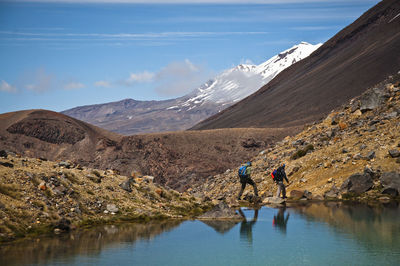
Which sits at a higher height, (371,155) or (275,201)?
(371,155)

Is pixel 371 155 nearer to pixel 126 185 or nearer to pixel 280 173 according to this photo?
pixel 280 173

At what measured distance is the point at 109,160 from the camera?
8169 cm

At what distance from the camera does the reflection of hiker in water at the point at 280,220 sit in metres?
20.2

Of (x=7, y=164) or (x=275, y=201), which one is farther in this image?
(x=275, y=201)

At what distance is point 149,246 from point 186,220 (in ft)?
16.7

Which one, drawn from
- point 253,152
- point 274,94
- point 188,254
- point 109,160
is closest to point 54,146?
point 109,160

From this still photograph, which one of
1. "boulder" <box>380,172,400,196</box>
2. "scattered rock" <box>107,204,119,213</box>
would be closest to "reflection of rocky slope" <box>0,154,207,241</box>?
"scattered rock" <box>107,204,119,213</box>

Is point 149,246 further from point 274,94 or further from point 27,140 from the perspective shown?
point 274,94

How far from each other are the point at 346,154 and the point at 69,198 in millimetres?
18178

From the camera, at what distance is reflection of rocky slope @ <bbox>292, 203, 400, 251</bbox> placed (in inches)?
664

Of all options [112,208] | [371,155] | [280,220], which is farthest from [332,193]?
[112,208]

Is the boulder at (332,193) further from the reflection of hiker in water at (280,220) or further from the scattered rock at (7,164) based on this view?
the scattered rock at (7,164)

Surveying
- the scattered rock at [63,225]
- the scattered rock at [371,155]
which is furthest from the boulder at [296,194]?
the scattered rock at [63,225]

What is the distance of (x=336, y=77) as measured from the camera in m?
154
